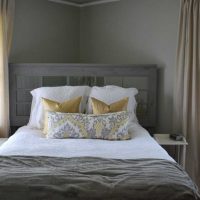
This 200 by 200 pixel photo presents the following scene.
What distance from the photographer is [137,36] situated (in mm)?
3922

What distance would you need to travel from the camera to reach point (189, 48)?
3350 mm

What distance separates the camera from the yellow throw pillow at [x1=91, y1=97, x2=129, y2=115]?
10.2ft

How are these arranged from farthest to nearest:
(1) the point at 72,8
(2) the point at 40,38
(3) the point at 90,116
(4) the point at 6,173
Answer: (1) the point at 72,8
(2) the point at 40,38
(3) the point at 90,116
(4) the point at 6,173

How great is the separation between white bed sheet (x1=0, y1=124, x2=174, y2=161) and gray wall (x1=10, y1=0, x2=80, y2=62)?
1.31 metres

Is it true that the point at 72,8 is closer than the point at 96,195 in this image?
No

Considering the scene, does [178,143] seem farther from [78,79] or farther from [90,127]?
[78,79]

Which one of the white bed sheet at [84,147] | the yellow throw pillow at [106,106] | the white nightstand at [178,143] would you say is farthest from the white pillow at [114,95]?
the white bed sheet at [84,147]

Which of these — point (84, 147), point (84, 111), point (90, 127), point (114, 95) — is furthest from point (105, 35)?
point (84, 147)

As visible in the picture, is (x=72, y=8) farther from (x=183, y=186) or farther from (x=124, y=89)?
(x=183, y=186)

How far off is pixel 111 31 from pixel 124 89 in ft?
3.31

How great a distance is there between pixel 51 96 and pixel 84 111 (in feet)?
1.28

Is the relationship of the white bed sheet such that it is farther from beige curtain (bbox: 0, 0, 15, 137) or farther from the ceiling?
the ceiling

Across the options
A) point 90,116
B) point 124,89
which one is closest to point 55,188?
point 90,116

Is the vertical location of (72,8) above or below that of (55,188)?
above
